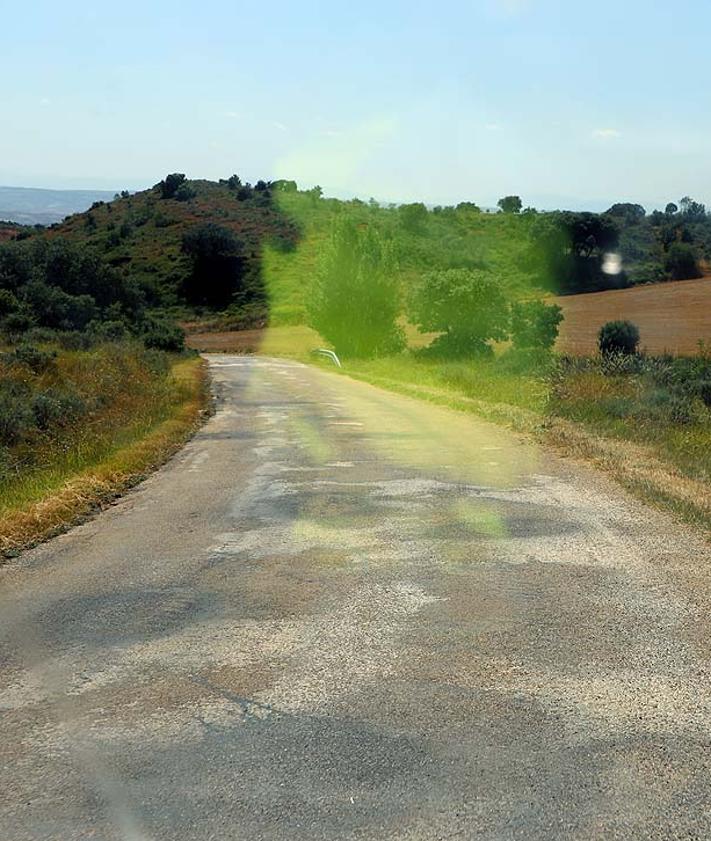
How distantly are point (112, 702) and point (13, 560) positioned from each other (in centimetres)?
352

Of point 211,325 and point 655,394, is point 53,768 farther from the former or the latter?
point 211,325

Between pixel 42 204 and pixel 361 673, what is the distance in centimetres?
16762

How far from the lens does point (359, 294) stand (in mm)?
49312

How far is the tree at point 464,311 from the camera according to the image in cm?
4294

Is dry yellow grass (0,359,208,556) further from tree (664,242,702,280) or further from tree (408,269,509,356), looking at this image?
tree (664,242,702,280)

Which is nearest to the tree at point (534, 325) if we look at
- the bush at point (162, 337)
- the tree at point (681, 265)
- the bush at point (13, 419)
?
the bush at point (162, 337)

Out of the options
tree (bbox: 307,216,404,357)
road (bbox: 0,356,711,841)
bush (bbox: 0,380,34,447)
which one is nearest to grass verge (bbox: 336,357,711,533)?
road (bbox: 0,356,711,841)

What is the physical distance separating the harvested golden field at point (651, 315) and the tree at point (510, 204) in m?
51.1

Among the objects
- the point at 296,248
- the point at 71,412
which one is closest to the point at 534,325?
the point at 71,412

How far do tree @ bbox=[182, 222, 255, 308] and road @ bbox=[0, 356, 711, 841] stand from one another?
7812 centimetres

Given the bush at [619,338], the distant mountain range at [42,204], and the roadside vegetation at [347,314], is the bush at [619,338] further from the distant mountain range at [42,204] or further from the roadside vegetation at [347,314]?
the distant mountain range at [42,204]

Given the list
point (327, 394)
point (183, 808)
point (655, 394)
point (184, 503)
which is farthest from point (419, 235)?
point (183, 808)

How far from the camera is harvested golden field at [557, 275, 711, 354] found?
1833 inches

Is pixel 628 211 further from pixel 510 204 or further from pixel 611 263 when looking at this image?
pixel 611 263
